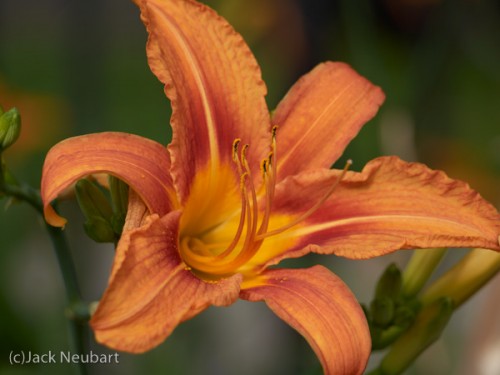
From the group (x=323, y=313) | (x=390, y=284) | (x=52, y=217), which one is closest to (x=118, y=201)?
(x=52, y=217)

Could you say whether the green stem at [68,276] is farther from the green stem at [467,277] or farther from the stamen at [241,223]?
the green stem at [467,277]

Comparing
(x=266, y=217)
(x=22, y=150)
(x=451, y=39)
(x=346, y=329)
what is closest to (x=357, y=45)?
(x=451, y=39)

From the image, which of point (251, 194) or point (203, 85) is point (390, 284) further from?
point (203, 85)

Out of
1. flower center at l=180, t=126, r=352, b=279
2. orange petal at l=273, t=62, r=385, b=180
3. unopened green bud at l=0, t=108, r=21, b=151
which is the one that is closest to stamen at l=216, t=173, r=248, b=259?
flower center at l=180, t=126, r=352, b=279

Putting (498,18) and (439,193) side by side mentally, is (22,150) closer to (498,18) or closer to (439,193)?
(439,193)

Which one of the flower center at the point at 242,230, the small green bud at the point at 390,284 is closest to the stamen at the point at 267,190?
the flower center at the point at 242,230

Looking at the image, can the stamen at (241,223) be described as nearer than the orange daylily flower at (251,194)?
No
